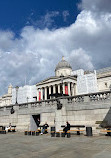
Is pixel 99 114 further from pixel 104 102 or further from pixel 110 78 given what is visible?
pixel 110 78

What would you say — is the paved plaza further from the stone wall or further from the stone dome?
the stone dome

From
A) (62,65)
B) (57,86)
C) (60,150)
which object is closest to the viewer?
(60,150)

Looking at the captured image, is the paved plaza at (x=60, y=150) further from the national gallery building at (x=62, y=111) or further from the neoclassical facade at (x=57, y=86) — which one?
the neoclassical facade at (x=57, y=86)

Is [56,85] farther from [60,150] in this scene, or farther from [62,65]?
[60,150]

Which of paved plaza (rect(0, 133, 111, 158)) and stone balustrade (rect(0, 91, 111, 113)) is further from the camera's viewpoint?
stone balustrade (rect(0, 91, 111, 113))

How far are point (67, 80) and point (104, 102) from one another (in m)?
52.0

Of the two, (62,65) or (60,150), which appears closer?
(60,150)

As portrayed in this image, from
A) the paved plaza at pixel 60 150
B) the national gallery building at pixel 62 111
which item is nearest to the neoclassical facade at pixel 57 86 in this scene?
the national gallery building at pixel 62 111

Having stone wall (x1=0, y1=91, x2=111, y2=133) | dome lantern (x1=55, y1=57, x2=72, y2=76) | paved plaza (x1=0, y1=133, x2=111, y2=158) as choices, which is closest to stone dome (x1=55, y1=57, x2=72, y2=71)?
dome lantern (x1=55, y1=57, x2=72, y2=76)

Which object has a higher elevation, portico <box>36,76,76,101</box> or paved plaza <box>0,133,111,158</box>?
portico <box>36,76,76,101</box>

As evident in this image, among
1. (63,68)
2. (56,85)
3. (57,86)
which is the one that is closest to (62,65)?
(63,68)

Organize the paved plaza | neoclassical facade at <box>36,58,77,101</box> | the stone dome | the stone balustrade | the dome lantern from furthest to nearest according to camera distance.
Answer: the stone dome, the dome lantern, neoclassical facade at <box>36,58,77,101</box>, the stone balustrade, the paved plaza

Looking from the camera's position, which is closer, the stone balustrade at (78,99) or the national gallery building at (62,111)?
the national gallery building at (62,111)

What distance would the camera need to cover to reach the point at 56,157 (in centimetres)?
687
